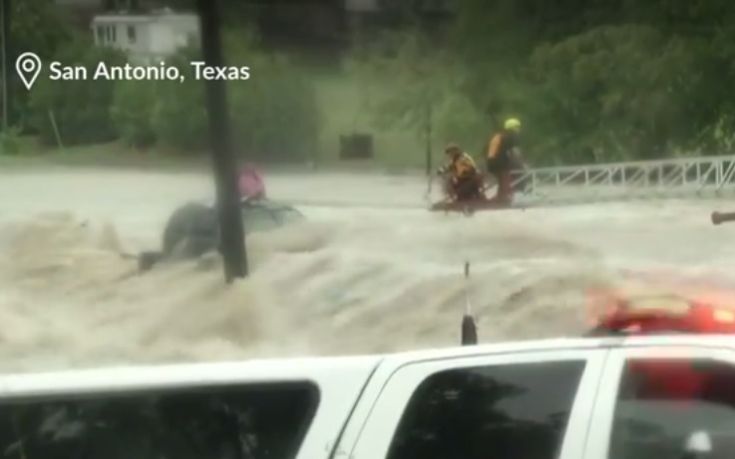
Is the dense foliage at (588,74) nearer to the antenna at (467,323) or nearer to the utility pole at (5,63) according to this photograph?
the antenna at (467,323)

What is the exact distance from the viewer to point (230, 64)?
20.2 ft

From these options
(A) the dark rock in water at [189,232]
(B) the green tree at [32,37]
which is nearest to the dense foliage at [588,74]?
(A) the dark rock in water at [189,232]

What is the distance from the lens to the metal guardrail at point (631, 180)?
618cm

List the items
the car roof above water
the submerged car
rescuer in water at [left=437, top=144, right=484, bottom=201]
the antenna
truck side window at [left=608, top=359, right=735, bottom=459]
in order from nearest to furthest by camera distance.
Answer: truck side window at [left=608, top=359, right=735, bottom=459] < the car roof above water < the antenna < rescuer in water at [left=437, top=144, right=484, bottom=201] < the submerged car

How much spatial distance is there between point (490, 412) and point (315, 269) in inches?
48.3

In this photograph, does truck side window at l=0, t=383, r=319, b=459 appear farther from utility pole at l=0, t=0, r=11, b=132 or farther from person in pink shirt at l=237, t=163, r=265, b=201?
utility pole at l=0, t=0, r=11, b=132

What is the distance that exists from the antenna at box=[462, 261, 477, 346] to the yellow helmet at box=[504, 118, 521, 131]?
0.45 meters

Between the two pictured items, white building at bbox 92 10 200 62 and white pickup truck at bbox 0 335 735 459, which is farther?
white building at bbox 92 10 200 62

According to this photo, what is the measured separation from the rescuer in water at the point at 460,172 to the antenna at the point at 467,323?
0.24 metres

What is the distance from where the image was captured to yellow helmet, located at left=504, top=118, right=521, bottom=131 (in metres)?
6.16

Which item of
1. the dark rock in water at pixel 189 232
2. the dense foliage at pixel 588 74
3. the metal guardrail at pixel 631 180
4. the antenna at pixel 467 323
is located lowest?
the antenna at pixel 467 323

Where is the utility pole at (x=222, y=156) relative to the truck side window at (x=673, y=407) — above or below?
above

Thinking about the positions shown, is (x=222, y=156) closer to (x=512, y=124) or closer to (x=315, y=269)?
(x=315, y=269)

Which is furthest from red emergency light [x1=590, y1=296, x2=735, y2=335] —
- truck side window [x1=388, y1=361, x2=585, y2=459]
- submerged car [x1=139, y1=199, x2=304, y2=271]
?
submerged car [x1=139, y1=199, x2=304, y2=271]
